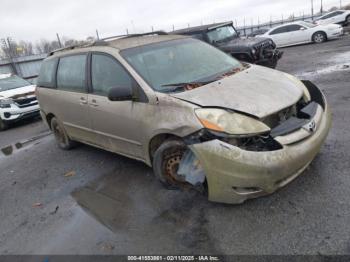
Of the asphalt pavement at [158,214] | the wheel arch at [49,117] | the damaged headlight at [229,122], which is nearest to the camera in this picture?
the asphalt pavement at [158,214]

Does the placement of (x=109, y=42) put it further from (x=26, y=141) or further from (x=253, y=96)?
(x=26, y=141)

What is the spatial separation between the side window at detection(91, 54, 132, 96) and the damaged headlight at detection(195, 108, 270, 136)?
3.82ft

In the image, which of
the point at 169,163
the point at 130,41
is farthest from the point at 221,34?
the point at 169,163

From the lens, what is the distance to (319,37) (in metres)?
18.4

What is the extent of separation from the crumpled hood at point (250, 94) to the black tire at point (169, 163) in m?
0.55

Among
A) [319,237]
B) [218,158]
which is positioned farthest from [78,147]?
[319,237]

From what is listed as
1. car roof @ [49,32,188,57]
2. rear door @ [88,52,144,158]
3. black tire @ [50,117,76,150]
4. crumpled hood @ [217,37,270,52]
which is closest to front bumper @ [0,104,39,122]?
black tire @ [50,117,76,150]

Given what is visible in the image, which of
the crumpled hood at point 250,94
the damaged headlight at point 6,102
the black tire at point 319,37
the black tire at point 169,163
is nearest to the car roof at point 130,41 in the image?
the crumpled hood at point 250,94

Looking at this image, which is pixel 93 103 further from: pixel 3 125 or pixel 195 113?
pixel 3 125

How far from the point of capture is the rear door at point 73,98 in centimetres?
465

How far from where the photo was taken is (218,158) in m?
2.88

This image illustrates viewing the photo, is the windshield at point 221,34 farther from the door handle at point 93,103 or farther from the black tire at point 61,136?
the door handle at point 93,103

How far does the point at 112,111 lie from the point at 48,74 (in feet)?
7.86

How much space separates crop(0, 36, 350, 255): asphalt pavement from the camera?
8.99ft
